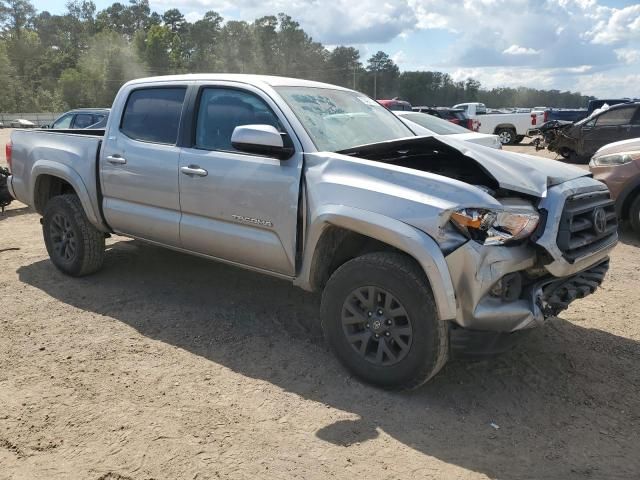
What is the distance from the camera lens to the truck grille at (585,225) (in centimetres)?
335

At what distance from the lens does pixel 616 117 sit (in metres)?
14.9

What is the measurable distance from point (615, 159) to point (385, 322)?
18.5 ft

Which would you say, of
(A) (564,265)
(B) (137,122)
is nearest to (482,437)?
(A) (564,265)

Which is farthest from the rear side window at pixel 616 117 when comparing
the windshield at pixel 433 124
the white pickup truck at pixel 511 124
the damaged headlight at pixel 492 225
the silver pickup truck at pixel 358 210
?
the damaged headlight at pixel 492 225

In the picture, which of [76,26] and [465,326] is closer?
[465,326]

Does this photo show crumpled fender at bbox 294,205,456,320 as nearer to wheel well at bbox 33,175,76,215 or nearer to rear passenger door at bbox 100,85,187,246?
rear passenger door at bbox 100,85,187,246

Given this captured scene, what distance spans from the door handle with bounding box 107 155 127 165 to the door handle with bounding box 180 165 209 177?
0.82 metres

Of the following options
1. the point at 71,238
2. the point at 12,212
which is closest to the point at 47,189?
the point at 71,238

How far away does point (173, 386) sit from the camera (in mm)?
3674

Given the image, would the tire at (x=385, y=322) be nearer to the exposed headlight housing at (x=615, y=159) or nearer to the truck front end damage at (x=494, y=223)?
the truck front end damage at (x=494, y=223)

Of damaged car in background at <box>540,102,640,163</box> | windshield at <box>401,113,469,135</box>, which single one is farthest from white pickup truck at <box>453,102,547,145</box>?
windshield at <box>401,113,469,135</box>

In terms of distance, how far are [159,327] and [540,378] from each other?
9.43 ft

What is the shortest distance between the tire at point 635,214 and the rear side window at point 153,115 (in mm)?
5848

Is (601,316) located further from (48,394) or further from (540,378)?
(48,394)
